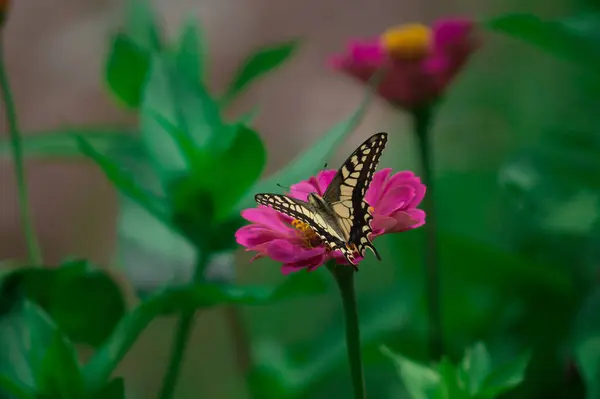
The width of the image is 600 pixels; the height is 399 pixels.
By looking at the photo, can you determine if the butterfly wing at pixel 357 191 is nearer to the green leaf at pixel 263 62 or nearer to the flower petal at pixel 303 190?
the flower petal at pixel 303 190

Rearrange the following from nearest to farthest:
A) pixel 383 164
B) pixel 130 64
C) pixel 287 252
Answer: pixel 287 252, pixel 130 64, pixel 383 164

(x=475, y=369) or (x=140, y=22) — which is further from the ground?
(x=140, y=22)

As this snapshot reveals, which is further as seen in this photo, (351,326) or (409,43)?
(409,43)

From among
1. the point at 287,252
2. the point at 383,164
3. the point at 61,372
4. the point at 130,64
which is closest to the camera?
the point at 287,252

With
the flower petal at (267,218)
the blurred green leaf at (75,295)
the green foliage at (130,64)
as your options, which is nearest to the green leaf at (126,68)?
the green foliage at (130,64)

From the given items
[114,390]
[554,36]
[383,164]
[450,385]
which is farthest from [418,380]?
[383,164]

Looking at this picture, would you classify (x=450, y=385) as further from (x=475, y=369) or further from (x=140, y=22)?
(x=140, y=22)

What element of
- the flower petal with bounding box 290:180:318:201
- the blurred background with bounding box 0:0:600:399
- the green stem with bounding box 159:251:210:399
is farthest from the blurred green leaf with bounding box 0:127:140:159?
the flower petal with bounding box 290:180:318:201

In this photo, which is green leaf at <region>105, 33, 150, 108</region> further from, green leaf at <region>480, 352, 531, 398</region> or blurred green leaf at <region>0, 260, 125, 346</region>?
green leaf at <region>480, 352, 531, 398</region>
